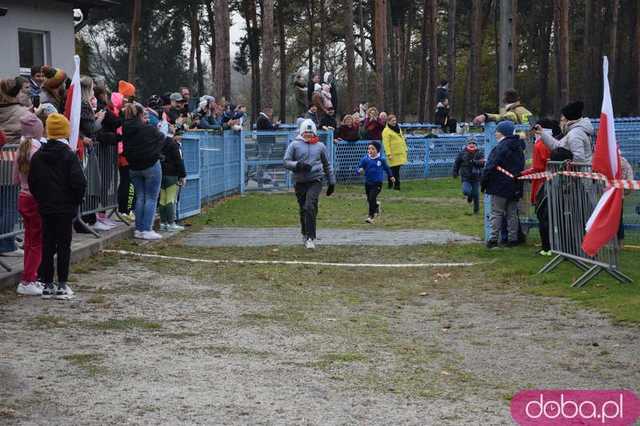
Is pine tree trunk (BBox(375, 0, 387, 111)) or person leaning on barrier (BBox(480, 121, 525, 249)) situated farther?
pine tree trunk (BBox(375, 0, 387, 111))

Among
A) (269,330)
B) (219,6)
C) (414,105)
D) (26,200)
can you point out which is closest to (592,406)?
(269,330)

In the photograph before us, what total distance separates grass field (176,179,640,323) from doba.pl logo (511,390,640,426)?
287cm

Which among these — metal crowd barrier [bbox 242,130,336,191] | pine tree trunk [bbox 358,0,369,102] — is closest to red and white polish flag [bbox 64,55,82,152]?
metal crowd barrier [bbox 242,130,336,191]

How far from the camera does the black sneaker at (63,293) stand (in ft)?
34.6

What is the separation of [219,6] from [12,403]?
33.6 m

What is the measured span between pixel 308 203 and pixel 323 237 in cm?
166

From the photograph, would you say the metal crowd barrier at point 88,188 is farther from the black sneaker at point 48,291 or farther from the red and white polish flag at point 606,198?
the red and white polish flag at point 606,198

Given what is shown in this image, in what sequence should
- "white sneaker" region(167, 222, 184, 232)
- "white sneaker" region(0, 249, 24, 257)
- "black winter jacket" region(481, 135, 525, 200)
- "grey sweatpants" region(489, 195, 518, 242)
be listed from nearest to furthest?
"white sneaker" region(0, 249, 24, 257), "black winter jacket" region(481, 135, 525, 200), "grey sweatpants" region(489, 195, 518, 242), "white sneaker" region(167, 222, 184, 232)

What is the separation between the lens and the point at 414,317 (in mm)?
10156

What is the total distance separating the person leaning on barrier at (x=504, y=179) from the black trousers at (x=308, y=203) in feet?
7.59

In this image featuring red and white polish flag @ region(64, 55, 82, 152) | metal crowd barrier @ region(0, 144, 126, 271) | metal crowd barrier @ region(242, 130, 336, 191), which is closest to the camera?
metal crowd barrier @ region(0, 144, 126, 271)

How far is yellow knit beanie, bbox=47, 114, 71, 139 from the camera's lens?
1029cm

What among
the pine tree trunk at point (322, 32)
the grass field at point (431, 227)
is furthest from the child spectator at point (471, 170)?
the pine tree trunk at point (322, 32)

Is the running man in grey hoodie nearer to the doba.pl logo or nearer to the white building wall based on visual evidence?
the doba.pl logo
